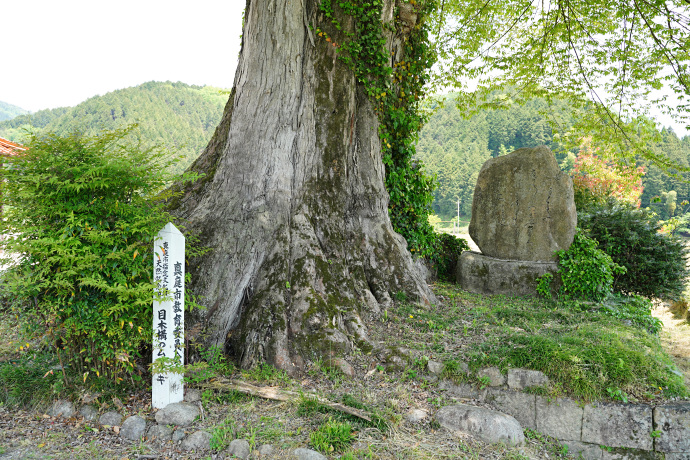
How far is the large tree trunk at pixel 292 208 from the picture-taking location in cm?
424

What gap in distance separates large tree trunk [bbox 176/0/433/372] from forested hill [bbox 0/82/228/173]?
39.2 meters

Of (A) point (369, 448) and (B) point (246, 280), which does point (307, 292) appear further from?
(A) point (369, 448)

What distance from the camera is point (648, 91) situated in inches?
322

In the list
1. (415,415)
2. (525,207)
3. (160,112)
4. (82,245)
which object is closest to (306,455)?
(415,415)

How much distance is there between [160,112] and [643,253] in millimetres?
57422

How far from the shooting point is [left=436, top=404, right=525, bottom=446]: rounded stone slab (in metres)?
3.27

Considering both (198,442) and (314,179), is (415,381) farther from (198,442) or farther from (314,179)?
(314,179)

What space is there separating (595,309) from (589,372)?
273 cm

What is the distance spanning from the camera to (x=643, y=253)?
25.9 ft

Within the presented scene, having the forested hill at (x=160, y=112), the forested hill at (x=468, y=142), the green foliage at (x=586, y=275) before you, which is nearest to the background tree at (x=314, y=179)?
the green foliage at (x=586, y=275)

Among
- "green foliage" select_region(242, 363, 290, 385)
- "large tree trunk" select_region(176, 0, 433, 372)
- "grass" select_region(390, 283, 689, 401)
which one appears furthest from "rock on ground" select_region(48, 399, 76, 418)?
"grass" select_region(390, 283, 689, 401)

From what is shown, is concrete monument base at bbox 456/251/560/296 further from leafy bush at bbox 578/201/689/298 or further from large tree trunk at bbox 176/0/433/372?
leafy bush at bbox 578/201/689/298

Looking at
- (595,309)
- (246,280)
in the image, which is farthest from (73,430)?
(595,309)

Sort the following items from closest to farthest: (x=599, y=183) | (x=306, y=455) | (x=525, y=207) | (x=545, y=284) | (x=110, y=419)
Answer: (x=306, y=455), (x=110, y=419), (x=545, y=284), (x=525, y=207), (x=599, y=183)
